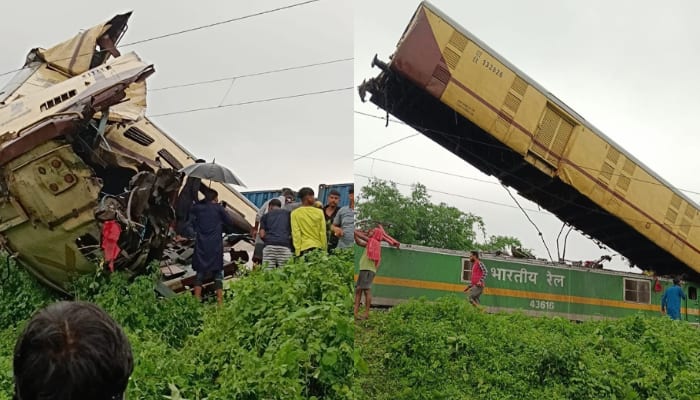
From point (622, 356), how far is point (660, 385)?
221mm

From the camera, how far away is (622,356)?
366cm

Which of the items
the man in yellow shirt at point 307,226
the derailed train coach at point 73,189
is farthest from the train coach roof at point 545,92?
the derailed train coach at point 73,189

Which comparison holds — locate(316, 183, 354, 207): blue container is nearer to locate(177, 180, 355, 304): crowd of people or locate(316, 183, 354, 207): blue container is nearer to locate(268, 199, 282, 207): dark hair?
locate(177, 180, 355, 304): crowd of people

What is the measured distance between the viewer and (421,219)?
9.87 feet

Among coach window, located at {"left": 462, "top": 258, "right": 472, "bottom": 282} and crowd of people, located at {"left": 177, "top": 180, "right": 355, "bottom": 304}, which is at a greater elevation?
crowd of people, located at {"left": 177, "top": 180, "right": 355, "bottom": 304}

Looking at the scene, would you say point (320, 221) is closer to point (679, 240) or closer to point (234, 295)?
point (234, 295)

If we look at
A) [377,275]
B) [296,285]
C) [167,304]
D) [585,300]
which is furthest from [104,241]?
[585,300]

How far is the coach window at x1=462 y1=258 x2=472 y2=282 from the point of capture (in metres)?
3.12

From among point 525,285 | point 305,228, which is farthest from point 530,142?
point 305,228

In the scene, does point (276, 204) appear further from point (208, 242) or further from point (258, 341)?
point (258, 341)

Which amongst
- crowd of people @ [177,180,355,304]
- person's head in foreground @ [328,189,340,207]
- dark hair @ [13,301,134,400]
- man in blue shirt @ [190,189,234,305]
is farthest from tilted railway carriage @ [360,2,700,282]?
man in blue shirt @ [190,189,234,305]

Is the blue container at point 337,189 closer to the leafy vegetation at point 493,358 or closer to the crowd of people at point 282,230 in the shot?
the crowd of people at point 282,230

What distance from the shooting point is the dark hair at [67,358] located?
3.01 feet

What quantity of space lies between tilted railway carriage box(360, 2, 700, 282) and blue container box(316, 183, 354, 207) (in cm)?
85
